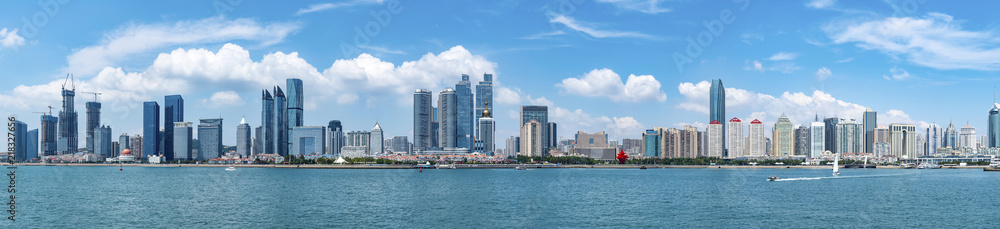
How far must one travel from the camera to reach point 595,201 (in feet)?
275

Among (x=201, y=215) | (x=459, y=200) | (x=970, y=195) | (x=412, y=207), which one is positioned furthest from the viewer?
(x=970, y=195)

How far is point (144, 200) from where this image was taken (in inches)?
3295

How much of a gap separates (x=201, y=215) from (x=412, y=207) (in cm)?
2013

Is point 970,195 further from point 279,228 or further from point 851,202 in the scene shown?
point 279,228

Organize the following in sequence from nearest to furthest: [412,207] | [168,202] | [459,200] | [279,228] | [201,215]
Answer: [279,228]
[201,215]
[412,207]
[168,202]
[459,200]

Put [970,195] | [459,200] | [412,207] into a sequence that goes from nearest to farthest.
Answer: [412,207]
[459,200]
[970,195]

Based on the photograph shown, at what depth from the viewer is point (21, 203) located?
7850 cm

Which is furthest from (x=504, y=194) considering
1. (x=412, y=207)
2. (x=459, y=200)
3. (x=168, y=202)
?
(x=168, y=202)

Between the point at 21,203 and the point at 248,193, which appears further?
the point at 248,193

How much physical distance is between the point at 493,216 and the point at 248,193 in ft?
152

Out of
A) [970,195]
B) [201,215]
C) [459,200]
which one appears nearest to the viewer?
[201,215]

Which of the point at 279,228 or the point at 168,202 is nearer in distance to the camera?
the point at 279,228

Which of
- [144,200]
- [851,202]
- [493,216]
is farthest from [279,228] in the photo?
[851,202]

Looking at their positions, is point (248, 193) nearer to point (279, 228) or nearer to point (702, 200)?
point (279, 228)
